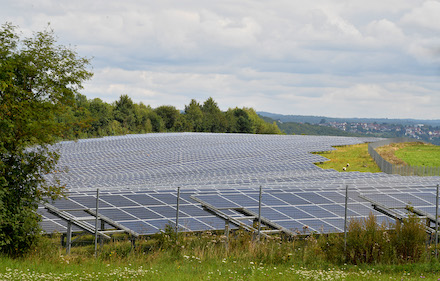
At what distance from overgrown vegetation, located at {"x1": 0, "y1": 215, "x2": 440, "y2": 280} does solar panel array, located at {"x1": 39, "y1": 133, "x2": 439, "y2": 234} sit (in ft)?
11.7

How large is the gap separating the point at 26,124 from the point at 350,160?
52.1m

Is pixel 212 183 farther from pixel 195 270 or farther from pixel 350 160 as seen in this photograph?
pixel 350 160

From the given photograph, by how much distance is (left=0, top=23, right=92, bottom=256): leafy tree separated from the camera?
16.4 metres

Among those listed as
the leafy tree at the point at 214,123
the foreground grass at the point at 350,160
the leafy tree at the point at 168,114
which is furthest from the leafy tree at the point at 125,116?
the foreground grass at the point at 350,160

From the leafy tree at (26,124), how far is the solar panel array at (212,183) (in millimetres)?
4963

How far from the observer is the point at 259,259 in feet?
54.5

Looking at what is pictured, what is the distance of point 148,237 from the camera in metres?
21.1

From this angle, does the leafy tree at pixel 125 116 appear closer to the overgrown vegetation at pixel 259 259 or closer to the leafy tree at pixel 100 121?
the leafy tree at pixel 100 121

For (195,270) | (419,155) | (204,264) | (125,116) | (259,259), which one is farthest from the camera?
(125,116)

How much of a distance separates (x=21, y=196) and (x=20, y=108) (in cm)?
279

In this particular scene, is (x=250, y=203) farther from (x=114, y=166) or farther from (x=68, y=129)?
(x=114, y=166)

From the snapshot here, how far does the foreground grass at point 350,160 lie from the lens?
58625mm

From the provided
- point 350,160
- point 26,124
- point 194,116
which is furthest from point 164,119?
point 26,124

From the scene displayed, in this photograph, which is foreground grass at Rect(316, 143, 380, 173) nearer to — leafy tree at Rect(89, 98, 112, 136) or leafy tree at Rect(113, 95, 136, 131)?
leafy tree at Rect(89, 98, 112, 136)
